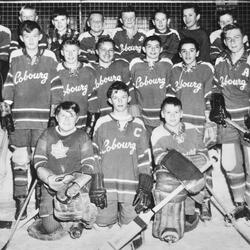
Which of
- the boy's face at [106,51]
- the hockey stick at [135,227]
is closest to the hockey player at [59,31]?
the boy's face at [106,51]

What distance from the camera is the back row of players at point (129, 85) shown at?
389cm

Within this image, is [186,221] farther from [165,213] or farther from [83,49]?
[83,49]

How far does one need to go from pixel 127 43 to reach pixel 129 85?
2.24 ft

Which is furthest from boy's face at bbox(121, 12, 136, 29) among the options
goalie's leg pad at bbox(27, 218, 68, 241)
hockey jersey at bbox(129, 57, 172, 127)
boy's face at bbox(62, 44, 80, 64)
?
A: goalie's leg pad at bbox(27, 218, 68, 241)

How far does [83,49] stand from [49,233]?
214 centimetres

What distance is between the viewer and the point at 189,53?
13.4 ft

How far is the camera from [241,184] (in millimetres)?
3951

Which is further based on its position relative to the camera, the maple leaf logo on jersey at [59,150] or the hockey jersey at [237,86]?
the hockey jersey at [237,86]

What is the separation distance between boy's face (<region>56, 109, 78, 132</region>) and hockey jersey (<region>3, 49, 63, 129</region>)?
33 cm

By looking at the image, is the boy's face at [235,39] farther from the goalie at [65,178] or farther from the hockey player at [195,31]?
the goalie at [65,178]

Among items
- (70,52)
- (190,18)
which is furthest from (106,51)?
(190,18)

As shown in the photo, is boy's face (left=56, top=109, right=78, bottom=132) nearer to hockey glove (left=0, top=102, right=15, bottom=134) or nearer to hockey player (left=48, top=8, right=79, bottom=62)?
hockey glove (left=0, top=102, right=15, bottom=134)

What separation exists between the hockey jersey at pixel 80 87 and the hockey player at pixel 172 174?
811 mm

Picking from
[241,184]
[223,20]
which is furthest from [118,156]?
[223,20]
